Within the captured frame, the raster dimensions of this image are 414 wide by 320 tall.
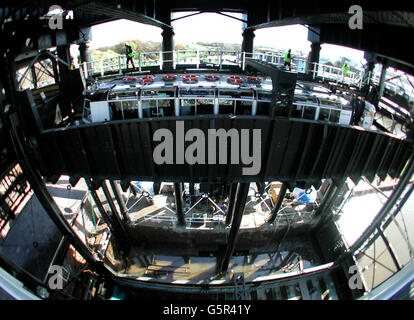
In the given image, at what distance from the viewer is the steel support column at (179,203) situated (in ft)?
49.4

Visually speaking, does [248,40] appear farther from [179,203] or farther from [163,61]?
[179,203]

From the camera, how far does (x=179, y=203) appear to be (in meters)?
16.2

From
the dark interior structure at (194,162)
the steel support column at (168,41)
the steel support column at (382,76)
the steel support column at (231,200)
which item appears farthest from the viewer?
the steel support column at (168,41)

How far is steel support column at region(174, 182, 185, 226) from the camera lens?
49.4 ft

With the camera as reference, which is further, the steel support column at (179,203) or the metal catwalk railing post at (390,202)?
the steel support column at (179,203)

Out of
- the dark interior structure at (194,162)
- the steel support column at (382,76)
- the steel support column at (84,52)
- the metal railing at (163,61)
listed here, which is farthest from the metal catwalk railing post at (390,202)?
the steel support column at (84,52)

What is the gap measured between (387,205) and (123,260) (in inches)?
646

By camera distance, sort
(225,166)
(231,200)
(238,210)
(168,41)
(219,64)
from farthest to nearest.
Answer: (168,41)
(219,64)
(231,200)
(238,210)
(225,166)

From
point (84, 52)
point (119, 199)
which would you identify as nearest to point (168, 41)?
point (84, 52)

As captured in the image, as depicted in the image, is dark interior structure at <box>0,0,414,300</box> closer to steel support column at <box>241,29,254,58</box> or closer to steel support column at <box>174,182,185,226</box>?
steel support column at <box>174,182,185,226</box>

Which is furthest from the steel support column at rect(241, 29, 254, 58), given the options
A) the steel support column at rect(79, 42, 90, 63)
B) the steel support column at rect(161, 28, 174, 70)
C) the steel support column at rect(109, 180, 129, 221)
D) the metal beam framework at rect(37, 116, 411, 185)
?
the steel support column at rect(109, 180, 129, 221)

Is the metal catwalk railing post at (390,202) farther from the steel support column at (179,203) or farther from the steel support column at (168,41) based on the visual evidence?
the steel support column at (168,41)

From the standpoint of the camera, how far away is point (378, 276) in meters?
15.0
